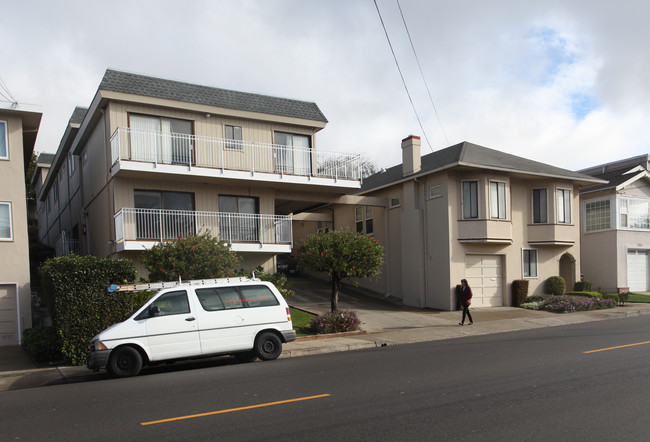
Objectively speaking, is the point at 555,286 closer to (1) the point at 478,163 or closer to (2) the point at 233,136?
(1) the point at 478,163

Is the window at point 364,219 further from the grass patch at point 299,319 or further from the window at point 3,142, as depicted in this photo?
the window at point 3,142

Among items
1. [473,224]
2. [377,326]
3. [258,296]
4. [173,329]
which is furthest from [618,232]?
[173,329]

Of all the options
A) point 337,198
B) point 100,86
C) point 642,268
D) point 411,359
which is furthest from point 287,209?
point 642,268

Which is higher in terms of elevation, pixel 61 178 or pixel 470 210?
pixel 61 178

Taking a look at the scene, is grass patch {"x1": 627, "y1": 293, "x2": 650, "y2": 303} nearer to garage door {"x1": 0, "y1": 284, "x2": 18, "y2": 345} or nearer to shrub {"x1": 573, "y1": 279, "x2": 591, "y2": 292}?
shrub {"x1": 573, "y1": 279, "x2": 591, "y2": 292}

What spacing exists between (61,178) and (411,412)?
2758cm

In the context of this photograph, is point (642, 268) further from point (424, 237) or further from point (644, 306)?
point (424, 237)

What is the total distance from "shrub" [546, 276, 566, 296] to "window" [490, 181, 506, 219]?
166 inches

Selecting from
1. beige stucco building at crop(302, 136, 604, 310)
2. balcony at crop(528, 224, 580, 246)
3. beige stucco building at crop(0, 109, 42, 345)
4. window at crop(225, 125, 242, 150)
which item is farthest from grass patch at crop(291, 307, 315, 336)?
balcony at crop(528, 224, 580, 246)

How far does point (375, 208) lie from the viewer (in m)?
26.2

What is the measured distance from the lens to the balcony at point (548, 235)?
77.7 ft

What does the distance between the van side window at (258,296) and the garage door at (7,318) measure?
28.3 ft

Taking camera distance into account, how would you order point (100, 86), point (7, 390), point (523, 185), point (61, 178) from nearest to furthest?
point (7, 390), point (100, 86), point (523, 185), point (61, 178)

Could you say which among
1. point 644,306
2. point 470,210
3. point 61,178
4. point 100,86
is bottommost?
point 644,306
